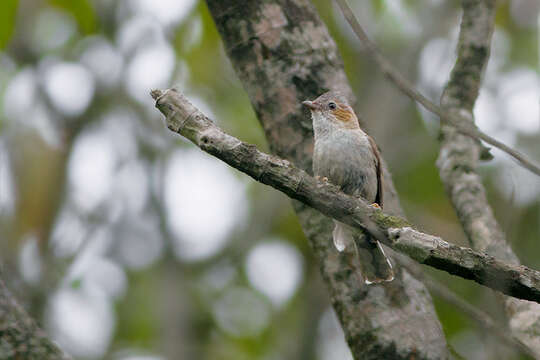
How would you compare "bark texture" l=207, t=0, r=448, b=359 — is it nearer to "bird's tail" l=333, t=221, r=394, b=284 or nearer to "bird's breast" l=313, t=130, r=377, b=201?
"bird's tail" l=333, t=221, r=394, b=284

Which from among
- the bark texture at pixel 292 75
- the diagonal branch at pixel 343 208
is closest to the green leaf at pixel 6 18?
the bark texture at pixel 292 75

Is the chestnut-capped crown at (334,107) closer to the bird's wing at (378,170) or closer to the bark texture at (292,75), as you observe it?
the bark texture at (292,75)

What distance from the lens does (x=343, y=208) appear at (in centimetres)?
290

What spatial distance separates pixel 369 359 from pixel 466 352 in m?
4.43

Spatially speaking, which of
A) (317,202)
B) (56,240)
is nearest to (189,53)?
(56,240)

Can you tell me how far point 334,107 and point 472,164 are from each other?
1075 millimetres

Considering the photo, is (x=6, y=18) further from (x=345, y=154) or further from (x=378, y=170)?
(x=378, y=170)

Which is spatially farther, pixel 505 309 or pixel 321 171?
pixel 321 171

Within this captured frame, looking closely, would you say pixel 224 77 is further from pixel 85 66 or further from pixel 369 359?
pixel 369 359

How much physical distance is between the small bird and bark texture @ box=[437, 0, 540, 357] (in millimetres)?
474

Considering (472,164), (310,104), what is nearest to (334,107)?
(310,104)

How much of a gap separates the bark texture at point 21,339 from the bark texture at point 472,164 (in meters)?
2.22

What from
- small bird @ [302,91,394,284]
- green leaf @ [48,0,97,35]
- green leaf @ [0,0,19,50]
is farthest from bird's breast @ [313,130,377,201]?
green leaf @ [48,0,97,35]

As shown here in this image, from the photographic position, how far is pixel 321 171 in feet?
15.8
